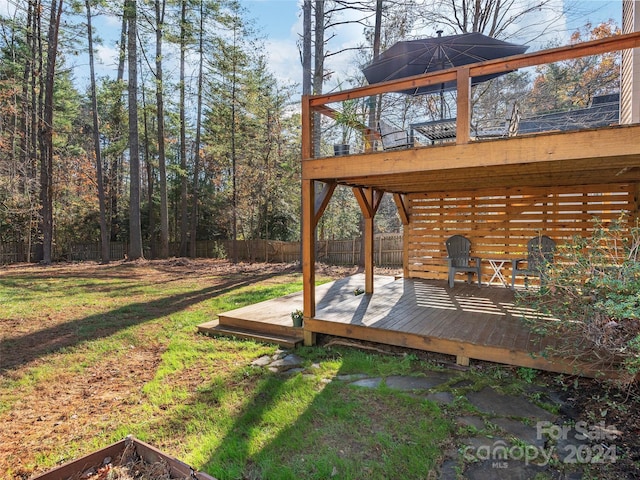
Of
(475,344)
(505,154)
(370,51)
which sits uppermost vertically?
(370,51)

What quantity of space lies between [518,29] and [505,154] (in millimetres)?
9539

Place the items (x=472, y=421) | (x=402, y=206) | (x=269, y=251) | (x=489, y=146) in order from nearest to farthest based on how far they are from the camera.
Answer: (x=472, y=421) → (x=489, y=146) → (x=402, y=206) → (x=269, y=251)

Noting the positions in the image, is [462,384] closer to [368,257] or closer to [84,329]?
[368,257]

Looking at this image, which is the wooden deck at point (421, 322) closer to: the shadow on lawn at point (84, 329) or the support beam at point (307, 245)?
the support beam at point (307, 245)

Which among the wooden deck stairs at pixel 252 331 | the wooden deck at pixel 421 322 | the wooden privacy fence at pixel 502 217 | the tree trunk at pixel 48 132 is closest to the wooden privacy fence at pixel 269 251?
the tree trunk at pixel 48 132

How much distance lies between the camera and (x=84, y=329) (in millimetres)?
5070

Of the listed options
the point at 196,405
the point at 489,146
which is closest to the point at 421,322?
the point at 489,146

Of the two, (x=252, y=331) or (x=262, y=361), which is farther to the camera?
(x=252, y=331)

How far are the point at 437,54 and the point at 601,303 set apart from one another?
386 cm

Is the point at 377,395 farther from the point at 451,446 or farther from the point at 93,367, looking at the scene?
the point at 93,367

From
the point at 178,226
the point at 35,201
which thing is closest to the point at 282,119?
the point at 178,226

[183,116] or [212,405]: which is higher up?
[183,116]

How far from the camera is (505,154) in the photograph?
3.26m

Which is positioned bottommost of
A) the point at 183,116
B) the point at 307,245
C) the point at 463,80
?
the point at 307,245
